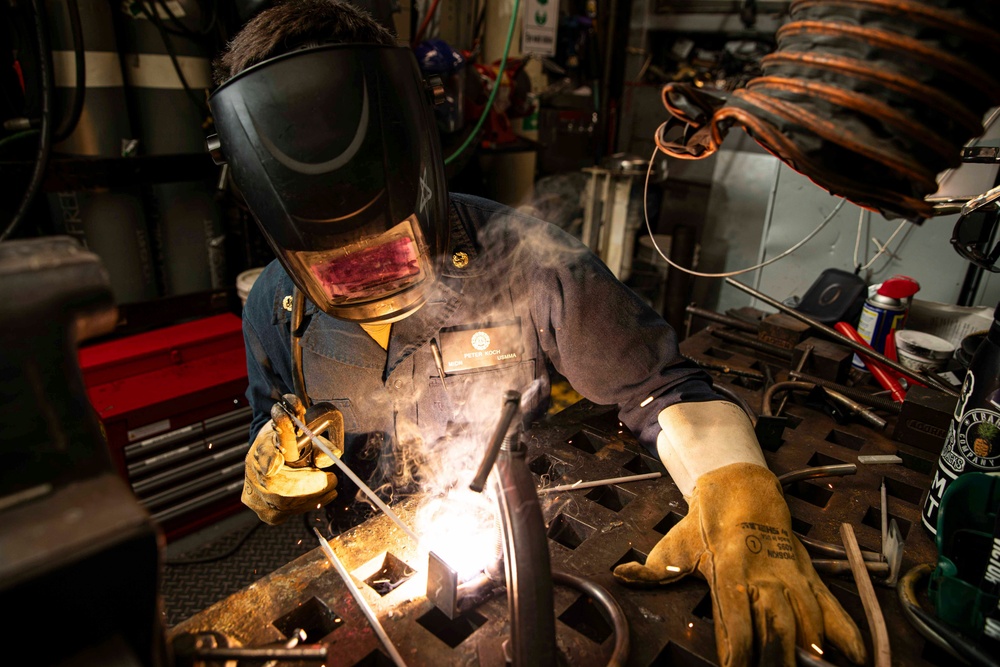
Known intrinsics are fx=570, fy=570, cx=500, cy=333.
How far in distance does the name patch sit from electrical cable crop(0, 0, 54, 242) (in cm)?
193

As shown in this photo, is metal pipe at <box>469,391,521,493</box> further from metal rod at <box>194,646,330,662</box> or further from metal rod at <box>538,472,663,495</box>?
metal rod at <box>538,472,663,495</box>

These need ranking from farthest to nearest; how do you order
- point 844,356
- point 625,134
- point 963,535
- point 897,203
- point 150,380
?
point 625,134
point 150,380
point 844,356
point 963,535
point 897,203

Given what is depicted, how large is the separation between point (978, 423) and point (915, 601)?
0.35 metres

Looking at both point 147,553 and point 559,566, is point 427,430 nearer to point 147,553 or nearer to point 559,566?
point 559,566

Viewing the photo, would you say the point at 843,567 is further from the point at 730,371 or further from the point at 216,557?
the point at 216,557

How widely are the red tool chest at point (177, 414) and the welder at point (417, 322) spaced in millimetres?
1016

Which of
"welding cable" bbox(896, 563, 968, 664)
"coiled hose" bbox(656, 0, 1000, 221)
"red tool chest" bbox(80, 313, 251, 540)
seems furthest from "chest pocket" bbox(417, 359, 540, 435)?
"red tool chest" bbox(80, 313, 251, 540)

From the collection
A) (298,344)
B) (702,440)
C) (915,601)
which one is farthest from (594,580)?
(298,344)

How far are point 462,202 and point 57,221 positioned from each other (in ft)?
7.50

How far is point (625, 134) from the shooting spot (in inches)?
201

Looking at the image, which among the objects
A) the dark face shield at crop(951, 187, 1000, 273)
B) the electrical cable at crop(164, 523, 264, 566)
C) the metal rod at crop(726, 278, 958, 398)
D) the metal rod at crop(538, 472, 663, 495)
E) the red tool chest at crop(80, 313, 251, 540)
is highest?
the dark face shield at crop(951, 187, 1000, 273)

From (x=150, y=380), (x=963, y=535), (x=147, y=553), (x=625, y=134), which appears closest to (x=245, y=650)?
(x=147, y=553)

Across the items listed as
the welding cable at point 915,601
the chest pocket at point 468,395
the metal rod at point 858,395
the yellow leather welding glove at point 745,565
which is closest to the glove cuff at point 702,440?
the yellow leather welding glove at point 745,565

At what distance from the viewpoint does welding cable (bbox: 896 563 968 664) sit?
94cm
